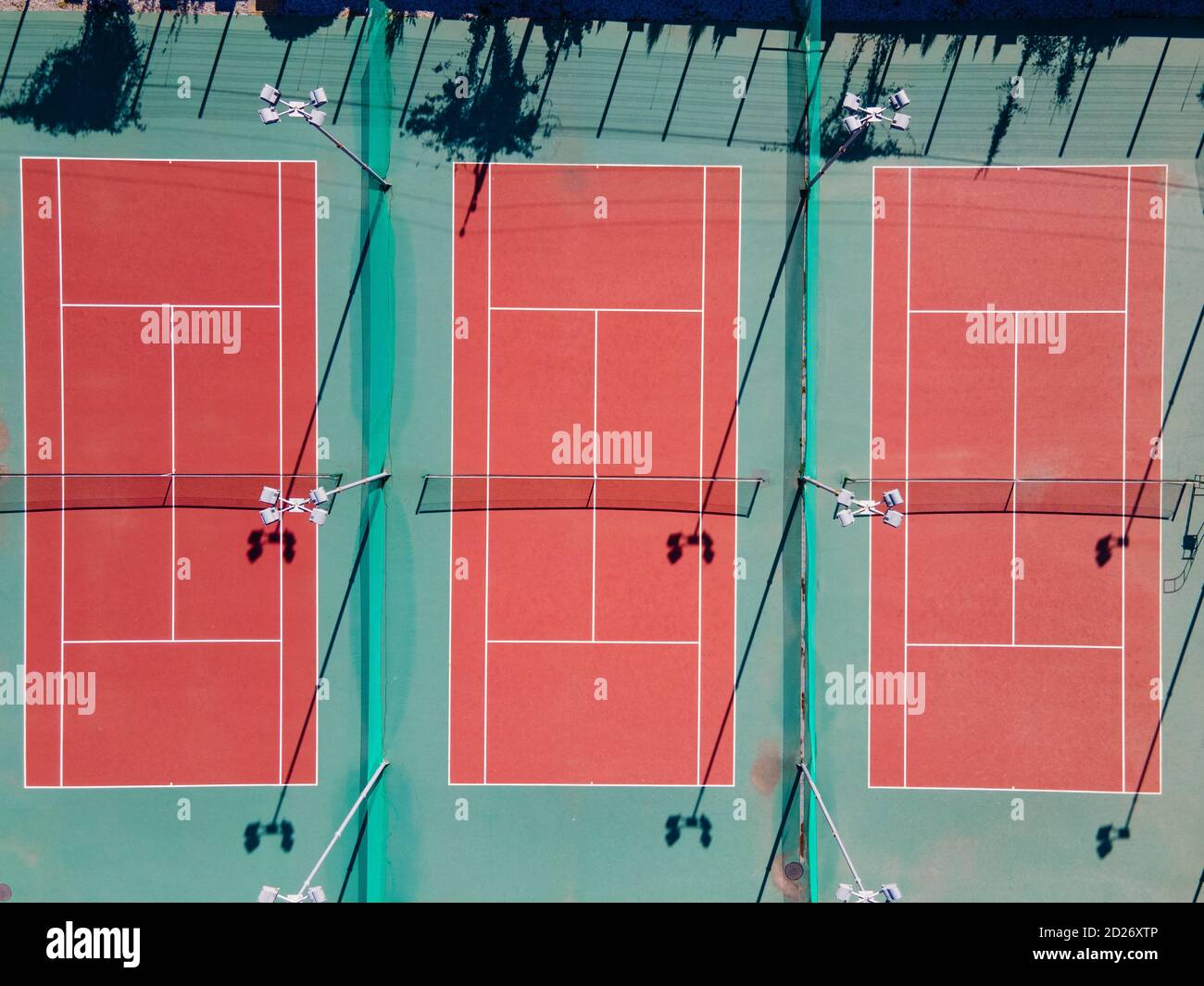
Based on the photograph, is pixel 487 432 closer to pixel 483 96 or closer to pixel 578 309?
pixel 578 309

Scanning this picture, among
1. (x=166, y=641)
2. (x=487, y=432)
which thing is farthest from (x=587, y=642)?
(x=166, y=641)

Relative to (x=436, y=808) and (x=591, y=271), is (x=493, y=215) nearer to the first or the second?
(x=591, y=271)

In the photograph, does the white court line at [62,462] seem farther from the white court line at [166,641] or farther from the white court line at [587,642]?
the white court line at [587,642]

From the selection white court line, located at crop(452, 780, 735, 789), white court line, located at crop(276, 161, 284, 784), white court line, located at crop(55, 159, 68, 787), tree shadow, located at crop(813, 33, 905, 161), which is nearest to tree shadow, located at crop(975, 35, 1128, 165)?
tree shadow, located at crop(813, 33, 905, 161)

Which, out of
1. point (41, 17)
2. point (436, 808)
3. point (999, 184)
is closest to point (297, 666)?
point (436, 808)
